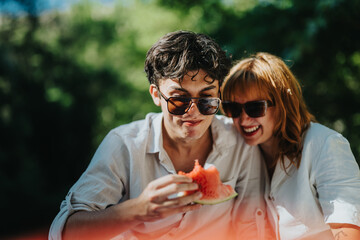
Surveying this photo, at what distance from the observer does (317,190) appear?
302 cm

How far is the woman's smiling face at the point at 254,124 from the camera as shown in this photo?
3328 mm

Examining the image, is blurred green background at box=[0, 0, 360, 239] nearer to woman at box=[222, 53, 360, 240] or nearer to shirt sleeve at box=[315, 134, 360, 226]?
woman at box=[222, 53, 360, 240]

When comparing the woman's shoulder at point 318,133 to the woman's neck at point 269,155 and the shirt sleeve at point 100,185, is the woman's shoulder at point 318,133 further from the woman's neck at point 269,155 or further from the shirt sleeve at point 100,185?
the shirt sleeve at point 100,185

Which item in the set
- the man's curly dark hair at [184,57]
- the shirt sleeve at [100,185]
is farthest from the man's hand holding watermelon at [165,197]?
the man's curly dark hair at [184,57]

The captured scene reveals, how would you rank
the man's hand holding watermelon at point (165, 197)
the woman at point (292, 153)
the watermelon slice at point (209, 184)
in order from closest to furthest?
the man's hand holding watermelon at point (165, 197) → the watermelon slice at point (209, 184) → the woman at point (292, 153)

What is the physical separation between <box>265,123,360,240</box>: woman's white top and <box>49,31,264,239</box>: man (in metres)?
0.28

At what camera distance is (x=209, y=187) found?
267cm

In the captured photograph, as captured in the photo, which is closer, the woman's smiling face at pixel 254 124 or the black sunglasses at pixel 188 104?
the black sunglasses at pixel 188 104

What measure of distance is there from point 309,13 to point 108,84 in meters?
12.2

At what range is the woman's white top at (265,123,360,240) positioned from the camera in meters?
2.82

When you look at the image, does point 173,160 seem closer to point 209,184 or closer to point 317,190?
point 209,184

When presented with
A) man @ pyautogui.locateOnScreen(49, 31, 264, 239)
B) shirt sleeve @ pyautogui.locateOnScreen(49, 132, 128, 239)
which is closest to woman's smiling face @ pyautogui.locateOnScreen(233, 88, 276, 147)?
man @ pyautogui.locateOnScreen(49, 31, 264, 239)

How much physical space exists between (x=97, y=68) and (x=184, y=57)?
13894 millimetres

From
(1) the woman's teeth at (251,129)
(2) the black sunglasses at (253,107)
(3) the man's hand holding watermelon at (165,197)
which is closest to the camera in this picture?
(3) the man's hand holding watermelon at (165,197)
